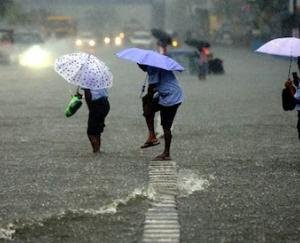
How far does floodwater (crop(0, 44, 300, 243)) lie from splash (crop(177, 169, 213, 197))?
1cm

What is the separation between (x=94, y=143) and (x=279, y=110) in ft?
23.2

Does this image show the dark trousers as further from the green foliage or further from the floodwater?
the green foliage

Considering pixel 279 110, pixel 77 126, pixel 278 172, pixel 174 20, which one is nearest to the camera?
pixel 278 172

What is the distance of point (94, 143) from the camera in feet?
33.6

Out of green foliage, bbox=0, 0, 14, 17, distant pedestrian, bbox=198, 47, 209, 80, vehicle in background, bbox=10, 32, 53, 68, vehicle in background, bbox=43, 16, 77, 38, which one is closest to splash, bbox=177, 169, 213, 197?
distant pedestrian, bbox=198, 47, 209, 80

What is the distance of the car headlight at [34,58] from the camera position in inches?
1398

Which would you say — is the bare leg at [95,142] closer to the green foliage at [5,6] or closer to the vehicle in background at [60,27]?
the green foliage at [5,6]

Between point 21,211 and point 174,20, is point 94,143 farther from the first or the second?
point 174,20

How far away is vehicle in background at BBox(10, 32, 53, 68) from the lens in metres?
35.5

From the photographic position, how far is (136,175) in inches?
344

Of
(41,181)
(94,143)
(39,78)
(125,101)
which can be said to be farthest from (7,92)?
(41,181)

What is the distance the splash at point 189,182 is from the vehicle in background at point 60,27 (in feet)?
210

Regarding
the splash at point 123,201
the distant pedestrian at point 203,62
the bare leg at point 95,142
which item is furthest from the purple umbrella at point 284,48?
the distant pedestrian at point 203,62

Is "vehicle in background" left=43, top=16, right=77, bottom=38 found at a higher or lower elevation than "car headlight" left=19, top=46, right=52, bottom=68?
lower
